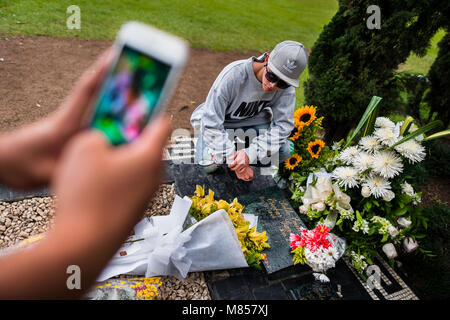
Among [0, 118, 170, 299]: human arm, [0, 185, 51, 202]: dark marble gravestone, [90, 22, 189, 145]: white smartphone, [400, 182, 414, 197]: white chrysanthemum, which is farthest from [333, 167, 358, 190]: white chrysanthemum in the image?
[0, 185, 51, 202]: dark marble gravestone

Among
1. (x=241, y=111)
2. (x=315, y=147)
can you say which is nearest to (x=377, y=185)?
(x=315, y=147)

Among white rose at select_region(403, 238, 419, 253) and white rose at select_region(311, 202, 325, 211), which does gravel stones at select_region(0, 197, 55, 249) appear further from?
white rose at select_region(403, 238, 419, 253)

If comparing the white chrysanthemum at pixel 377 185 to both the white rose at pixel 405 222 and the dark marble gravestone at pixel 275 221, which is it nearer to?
the white rose at pixel 405 222

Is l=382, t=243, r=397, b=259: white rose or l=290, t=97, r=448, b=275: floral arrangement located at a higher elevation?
l=290, t=97, r=448, b=275: floral arrangement

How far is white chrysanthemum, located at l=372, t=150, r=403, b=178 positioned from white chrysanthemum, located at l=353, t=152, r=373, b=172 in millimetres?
40

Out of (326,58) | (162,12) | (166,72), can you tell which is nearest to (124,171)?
(166,72)

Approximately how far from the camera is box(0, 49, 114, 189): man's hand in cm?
82

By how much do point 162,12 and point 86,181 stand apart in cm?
1012

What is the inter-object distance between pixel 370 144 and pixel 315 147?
719 mm

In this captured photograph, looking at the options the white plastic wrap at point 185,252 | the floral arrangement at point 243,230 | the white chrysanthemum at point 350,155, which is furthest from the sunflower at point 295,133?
the white plastic wrap at point 185,252

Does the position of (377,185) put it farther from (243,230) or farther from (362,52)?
(362,52)

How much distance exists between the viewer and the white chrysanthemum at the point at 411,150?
238 cm

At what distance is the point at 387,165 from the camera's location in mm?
2443

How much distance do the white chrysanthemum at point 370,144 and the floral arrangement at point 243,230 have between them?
1194 millimetres
